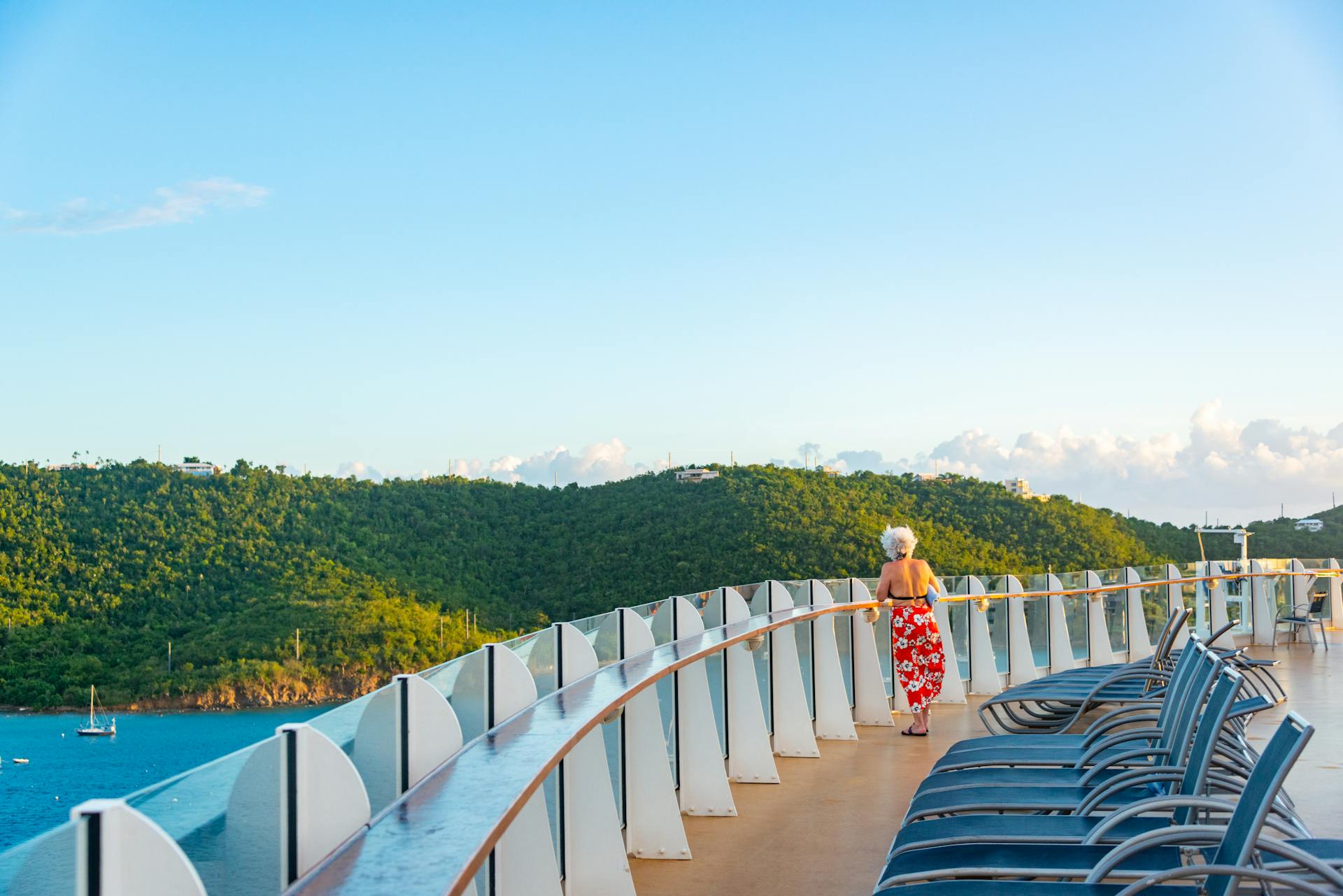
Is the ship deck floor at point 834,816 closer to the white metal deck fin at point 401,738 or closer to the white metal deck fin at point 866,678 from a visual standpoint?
the white metal deck fin at point 866,678

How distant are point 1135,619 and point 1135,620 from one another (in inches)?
0.8

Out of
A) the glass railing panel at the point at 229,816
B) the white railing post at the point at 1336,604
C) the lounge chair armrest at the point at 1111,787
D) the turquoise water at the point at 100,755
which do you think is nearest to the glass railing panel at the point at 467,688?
the glass railing panel at the point at 229,816

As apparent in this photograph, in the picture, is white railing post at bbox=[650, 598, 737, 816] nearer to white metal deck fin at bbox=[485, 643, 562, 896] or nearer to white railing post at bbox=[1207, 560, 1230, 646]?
white metal deck fin at bbox=[485, 643, 562, 896]

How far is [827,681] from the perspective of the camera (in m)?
8.64

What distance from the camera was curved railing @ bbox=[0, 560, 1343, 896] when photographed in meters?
1.98

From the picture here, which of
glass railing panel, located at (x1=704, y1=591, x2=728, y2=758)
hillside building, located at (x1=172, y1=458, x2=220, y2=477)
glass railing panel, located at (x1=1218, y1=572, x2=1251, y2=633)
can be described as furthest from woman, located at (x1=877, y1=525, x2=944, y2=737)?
hillside building, located at (x1=172, y1=458, x2=220, y2=477)

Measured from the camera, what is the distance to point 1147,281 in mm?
27094

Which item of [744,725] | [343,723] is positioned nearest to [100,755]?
[744,725]

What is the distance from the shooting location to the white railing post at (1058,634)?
38.9 ft

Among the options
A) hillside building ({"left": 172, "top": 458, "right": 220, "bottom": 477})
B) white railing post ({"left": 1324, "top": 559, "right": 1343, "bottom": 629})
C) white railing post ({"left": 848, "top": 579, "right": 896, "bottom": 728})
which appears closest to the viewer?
white railing post ({"left": 848, "top": 579, "right": 896, "bottom": 728})

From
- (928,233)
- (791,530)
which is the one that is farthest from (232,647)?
(928,233)

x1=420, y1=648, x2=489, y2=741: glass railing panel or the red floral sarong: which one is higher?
x1=420, y1=648, x2=489, y2=741: glass railing panel

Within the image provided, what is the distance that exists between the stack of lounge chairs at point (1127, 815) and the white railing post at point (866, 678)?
3797mm

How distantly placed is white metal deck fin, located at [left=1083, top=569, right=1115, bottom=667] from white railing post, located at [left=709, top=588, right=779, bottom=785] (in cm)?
646
